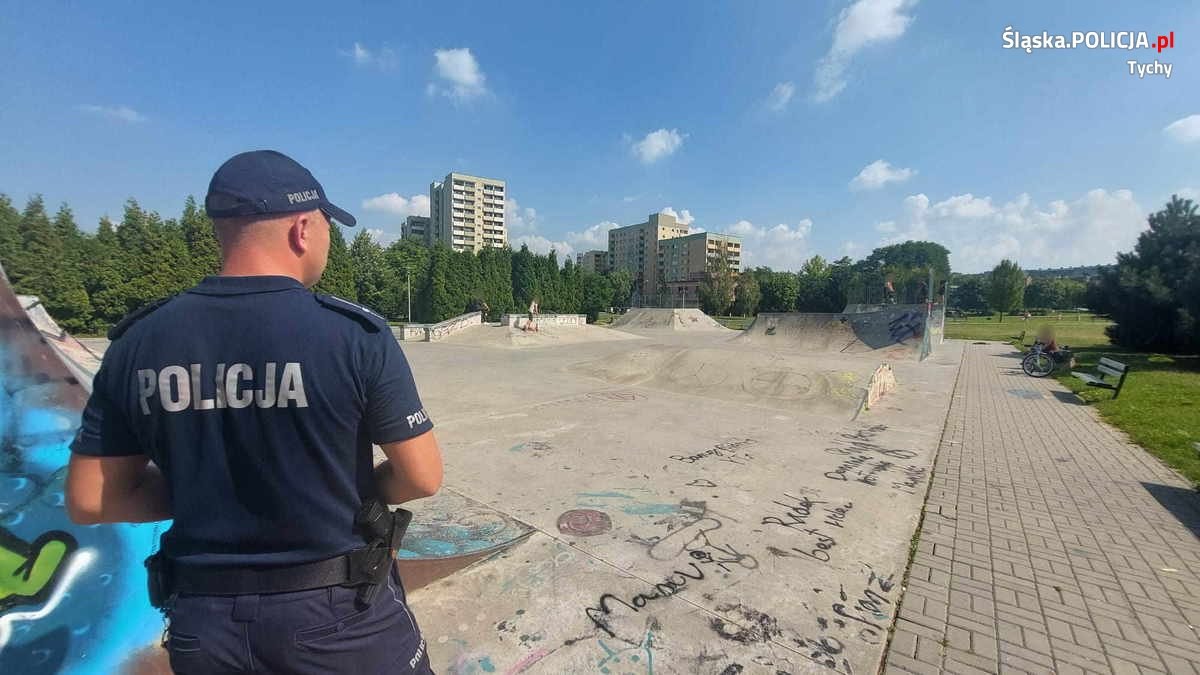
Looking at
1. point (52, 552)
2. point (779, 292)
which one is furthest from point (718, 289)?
point (52, 552)

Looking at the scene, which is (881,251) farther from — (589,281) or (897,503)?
(897,503)

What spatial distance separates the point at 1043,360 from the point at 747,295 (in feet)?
181

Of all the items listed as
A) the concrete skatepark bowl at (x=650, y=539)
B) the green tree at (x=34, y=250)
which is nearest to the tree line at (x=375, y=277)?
the green tree at (x=34, y=250)

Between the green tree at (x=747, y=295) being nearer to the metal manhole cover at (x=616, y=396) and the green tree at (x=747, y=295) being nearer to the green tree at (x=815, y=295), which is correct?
the green tree at (x=815, y=295)

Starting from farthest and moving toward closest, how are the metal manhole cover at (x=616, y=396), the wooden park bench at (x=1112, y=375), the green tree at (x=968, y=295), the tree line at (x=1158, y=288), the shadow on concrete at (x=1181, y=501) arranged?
1. the green tree at (x=968, y=295)
2. the tree line at (x=1158, y=288)
3. the wooden park bench at (x=1112, y=375)
4. the metal manhole cover at (x=616, y=396)
5. the shadow on concrete at (x=1181, y=501)

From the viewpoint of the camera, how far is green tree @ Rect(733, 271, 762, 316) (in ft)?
228

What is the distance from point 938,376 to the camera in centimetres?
1499

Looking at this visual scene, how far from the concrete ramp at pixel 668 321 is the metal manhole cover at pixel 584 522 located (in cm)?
3995

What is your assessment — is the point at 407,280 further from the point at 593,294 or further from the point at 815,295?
the point at 815,295

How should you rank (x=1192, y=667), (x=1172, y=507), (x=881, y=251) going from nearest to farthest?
(x=1192, y=667) → (x=1172, y=507) → (x=881, y=251)

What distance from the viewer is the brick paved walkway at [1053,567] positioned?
2938 millimetres

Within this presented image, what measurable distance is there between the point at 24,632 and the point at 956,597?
5388mm

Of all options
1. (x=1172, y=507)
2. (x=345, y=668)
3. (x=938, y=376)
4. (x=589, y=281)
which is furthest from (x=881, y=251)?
(x=345, y=668)

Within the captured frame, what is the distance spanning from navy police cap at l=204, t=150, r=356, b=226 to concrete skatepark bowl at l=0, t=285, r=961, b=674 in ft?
7.18
